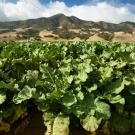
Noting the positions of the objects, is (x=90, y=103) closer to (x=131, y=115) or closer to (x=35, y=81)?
(x=131, y=115)

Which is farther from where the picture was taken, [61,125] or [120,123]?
[120,123]

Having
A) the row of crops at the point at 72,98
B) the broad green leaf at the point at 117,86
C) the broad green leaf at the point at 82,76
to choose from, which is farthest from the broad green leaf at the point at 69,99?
the broad green leaf at the point at 117,86

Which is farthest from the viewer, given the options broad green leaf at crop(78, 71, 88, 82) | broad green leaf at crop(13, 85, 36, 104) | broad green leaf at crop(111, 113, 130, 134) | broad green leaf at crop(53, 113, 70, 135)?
broad green leaf at crop(78, 71, 88, 82)

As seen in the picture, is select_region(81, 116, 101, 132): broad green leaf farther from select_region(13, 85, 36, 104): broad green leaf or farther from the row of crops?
select_region(13, 85, 36, 104): broad green leaf

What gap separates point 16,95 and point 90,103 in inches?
35.9

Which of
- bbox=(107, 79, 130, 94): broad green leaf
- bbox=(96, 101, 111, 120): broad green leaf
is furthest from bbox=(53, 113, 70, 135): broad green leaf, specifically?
bbox=(107, 79, 130, 94): broad green leaf

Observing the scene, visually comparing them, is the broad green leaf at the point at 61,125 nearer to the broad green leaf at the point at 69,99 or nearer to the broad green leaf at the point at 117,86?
the broad green leaf at the point at 69,99

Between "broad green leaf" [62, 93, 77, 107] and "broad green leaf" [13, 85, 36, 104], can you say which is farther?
"broad green leaf" [13, 85, 36, 104]

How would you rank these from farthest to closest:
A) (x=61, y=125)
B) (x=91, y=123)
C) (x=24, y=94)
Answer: (x=24, y=94)
(x=61, y=125)
(x=91, y=123)

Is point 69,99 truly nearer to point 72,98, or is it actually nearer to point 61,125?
point 72,98

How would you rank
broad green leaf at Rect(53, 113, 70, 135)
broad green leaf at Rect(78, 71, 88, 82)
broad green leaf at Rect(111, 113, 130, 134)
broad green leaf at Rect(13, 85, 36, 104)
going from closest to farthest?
1. broad green leaf at Rect(53, 113, 70, 135)
2. broad green leaf at Rect(13, 85, 36, 104)
3. broad green leaf at Rect(111, 113, 130, 134)
4. broad green leaf at Rect(78, 71, 88, 82)

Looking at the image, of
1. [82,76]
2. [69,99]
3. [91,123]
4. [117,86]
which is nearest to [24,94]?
[69,99]

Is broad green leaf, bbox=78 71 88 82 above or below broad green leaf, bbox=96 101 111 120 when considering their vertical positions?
above

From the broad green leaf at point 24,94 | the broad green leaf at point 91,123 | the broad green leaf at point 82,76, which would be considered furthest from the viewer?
the broad green leaf at point 82,76
